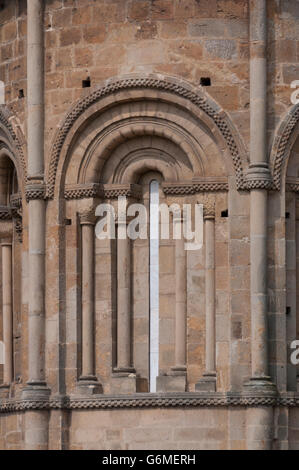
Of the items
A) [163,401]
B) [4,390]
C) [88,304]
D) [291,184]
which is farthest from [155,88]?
[4,390]

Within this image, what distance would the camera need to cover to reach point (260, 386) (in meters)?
47.0

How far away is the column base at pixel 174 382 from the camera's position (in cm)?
4772

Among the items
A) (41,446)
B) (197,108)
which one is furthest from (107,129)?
(41,446)

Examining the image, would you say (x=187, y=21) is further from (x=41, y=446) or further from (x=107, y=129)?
(x=41, y=446)

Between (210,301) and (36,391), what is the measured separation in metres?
3.84

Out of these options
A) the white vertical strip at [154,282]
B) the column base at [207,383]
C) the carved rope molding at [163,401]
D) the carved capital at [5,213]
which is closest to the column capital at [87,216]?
the white vertical strip at [154,282]

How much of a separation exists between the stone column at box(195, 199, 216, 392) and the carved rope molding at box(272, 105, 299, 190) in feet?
4.54

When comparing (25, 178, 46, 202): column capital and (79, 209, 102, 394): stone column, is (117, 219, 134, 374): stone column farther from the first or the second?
(25, 178, 46, 202): column capital

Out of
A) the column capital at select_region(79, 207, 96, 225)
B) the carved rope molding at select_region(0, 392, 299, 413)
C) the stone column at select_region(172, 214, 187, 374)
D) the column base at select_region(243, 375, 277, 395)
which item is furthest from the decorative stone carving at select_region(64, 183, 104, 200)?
the column base at select_region(243, 375, 277, 395)

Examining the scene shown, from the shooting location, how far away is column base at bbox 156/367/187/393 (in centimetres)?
4772

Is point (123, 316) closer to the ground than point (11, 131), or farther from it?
closer to the ground

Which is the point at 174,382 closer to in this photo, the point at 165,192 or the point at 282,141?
the point at 165,192

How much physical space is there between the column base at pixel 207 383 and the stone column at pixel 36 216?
9.85 feet

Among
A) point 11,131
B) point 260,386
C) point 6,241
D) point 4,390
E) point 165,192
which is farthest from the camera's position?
point 6,241
